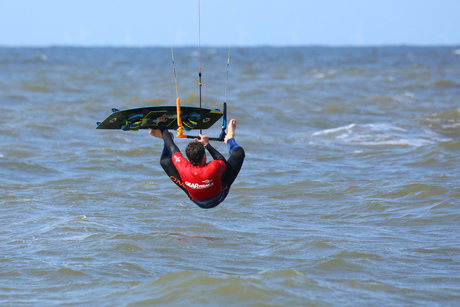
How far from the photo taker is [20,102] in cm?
2205

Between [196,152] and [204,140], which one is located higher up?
[204,140]

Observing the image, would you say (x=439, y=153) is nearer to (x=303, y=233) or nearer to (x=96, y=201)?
(x=303, y=233)

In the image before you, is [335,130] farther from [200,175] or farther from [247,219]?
[200,175]

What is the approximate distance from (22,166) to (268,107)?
1110 cm

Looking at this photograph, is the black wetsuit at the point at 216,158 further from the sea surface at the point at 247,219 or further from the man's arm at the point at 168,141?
the sea surface at the point at 247,219

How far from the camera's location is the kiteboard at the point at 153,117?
7078mm

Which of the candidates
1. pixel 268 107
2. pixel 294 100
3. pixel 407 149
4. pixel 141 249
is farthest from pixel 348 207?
pixel 294 100

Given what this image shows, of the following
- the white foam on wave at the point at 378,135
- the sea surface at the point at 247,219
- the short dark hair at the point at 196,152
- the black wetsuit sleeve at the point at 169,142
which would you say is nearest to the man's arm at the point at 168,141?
the black wetsuit sleeve at the point at 169,142

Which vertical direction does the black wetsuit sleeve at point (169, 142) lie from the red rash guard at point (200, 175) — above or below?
above

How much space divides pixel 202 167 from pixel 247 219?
1.95m

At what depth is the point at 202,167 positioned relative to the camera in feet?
22.4

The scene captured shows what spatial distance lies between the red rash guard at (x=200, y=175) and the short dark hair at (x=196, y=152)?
0.07 meters

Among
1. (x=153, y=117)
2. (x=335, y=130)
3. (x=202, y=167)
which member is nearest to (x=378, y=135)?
(x=335, y=130)

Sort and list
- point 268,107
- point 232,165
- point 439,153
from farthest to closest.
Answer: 1. point 268,107
2. point 439,153
3. point 232,165
